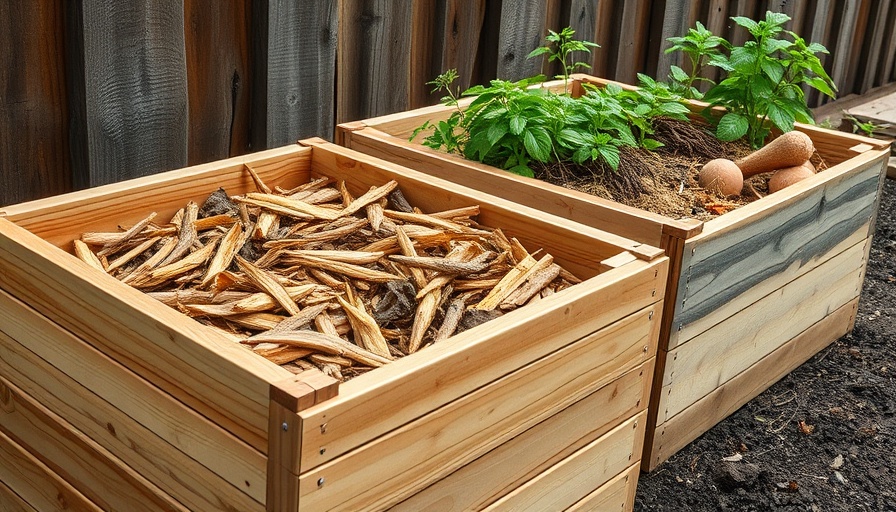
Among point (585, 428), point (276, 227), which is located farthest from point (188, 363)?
point (585, 428)

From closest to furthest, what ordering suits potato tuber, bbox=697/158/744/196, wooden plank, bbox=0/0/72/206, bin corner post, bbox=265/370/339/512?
bin corner post, bbox=265/370/339/512
wooden plank, bbox=0/0/72/206
potato tuber, bbox=697/158/744/196

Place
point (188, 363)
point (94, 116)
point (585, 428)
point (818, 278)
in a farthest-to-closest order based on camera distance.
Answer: point (818, 278)
point (94, 116)
point (585, 428)
point (188, 363)

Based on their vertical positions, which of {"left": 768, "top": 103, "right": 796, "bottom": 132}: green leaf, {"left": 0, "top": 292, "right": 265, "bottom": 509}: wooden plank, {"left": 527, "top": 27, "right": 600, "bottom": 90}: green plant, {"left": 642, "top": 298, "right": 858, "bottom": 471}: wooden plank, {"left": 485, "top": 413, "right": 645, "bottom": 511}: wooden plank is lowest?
{"left": 642, "top": 298, "right": 858, "bottom": 471}: wooden plank

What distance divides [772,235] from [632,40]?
207 centimetres

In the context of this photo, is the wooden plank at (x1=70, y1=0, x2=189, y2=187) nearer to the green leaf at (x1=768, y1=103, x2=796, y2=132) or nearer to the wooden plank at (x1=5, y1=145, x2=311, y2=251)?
the wooden plank at (x1=5, y1=145, x2=311, y2=251)

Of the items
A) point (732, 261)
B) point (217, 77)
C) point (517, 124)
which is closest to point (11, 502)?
point (217, 77)

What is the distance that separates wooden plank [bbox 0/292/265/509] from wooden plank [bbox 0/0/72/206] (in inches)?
25.3

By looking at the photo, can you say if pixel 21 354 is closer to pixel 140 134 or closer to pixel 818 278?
pixel 140 134

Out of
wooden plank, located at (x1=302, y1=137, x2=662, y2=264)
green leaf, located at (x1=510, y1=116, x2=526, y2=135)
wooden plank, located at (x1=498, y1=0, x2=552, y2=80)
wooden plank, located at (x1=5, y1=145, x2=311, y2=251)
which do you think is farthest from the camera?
wooden plank, located at (x1=498, y1=0, x2=552, y2=80)

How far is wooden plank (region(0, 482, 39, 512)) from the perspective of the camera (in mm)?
2344

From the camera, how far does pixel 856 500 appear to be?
2.96m

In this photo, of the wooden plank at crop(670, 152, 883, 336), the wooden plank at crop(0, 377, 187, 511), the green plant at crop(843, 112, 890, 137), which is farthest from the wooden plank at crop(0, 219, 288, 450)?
the green plant at crop(843, 112, 890, 137)

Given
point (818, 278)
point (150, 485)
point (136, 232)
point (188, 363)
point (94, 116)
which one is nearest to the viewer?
point (188, 363)

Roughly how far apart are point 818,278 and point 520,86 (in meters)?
1.37
